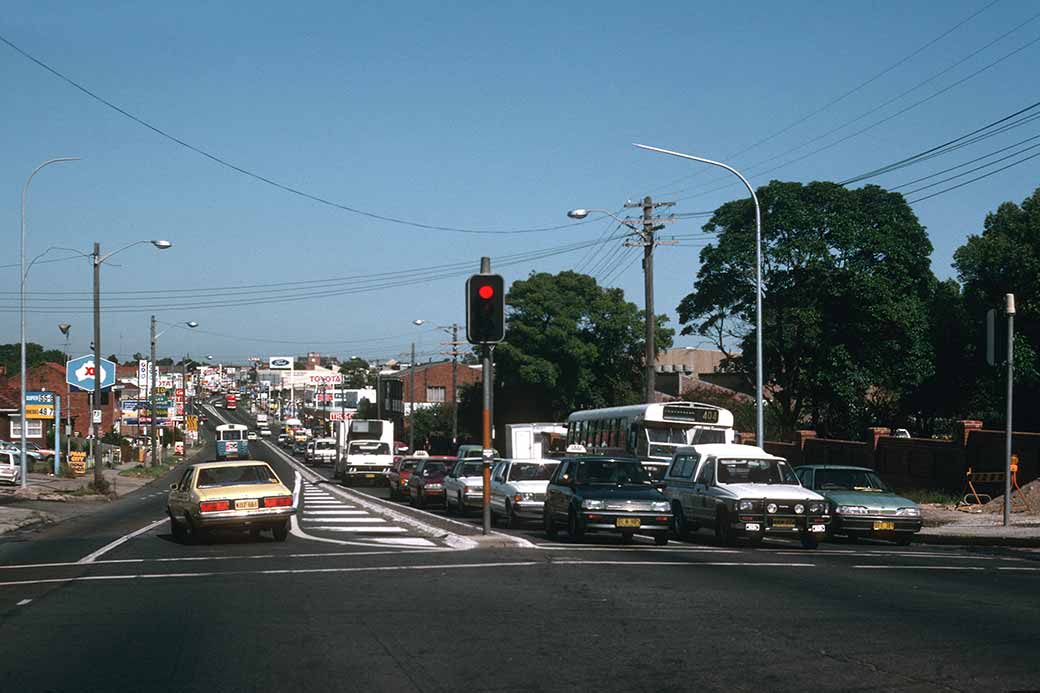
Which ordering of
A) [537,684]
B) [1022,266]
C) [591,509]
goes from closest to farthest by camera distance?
[537,684] < [591,509] < [1022,266]

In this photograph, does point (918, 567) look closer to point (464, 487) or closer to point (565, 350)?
point (464, 487)

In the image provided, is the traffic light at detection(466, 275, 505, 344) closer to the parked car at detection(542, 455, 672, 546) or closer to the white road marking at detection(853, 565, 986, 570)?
the parked car at detection(542, 455, 672, 546)

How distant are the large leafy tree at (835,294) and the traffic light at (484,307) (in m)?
32.0

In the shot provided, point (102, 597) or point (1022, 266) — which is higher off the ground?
point (1022, 266)

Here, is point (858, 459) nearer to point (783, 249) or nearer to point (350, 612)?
point (783, 249)

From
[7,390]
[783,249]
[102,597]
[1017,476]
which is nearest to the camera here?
[102,597]

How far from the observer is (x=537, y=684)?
27.5 feet

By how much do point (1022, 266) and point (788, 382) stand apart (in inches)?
425

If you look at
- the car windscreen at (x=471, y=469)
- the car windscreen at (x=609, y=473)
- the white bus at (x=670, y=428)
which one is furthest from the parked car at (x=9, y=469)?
the car windscreen at (x=609, y=473)

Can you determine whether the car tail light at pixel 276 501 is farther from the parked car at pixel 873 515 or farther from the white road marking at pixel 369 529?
the parked car at pixel 873 515

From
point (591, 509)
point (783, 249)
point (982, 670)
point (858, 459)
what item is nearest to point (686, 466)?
point (591, 509)

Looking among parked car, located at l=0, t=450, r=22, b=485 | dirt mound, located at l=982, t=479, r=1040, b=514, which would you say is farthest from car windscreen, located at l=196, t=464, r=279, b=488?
parked car, located at l=0, t=450, r=22, b=485

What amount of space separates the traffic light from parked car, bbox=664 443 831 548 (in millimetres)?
5172

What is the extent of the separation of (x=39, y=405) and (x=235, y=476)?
4192cm
